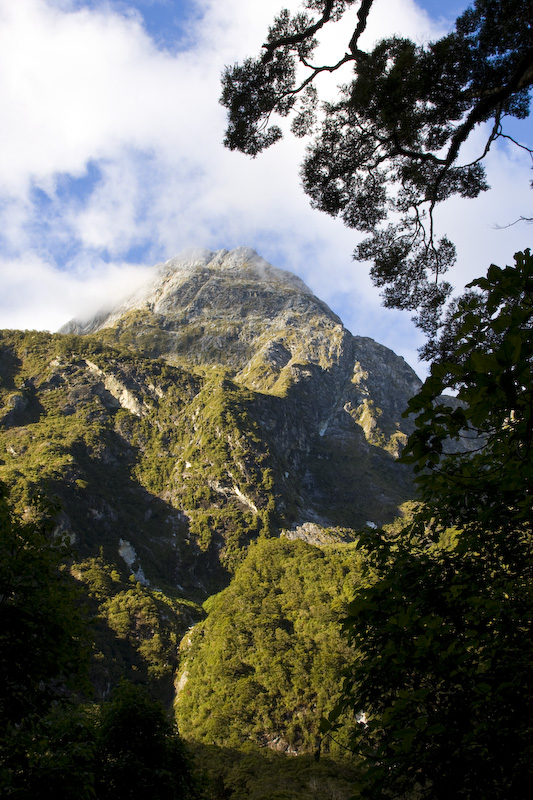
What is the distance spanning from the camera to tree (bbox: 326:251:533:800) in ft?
6.80

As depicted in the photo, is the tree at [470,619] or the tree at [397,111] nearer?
the tree at [470,619]

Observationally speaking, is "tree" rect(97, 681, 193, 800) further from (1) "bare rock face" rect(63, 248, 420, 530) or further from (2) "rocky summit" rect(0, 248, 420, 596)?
(1) "bare rock face" rect(63, 248, 420, 530)

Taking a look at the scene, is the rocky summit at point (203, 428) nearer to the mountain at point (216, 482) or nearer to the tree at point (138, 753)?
the mountain at point (216, 482)

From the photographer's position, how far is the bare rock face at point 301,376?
135 metres

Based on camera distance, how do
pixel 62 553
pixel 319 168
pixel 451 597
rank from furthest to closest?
pixel 319 168 < pixel 62 553 < pixel 451 597

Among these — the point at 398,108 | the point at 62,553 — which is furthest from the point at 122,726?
the point at 398,108

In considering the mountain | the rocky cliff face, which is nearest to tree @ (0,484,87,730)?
the mountain

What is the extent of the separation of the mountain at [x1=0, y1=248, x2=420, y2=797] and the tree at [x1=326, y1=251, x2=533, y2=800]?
3.37 meters

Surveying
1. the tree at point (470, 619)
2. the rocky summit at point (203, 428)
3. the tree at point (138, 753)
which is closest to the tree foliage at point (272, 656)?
the tree at point (138, 753)

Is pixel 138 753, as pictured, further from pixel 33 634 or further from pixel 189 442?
pixel 189 442

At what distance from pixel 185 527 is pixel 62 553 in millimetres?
99643

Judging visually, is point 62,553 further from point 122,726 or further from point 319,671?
point 319,671

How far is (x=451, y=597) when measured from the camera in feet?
12.1

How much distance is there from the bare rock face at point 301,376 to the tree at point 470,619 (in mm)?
108863
